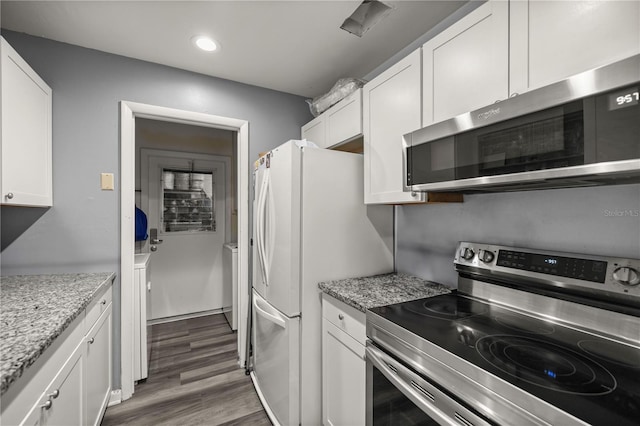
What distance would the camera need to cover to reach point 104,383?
1782 mm

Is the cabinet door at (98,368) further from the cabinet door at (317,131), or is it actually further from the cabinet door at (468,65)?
the cabinet door at (468,65)

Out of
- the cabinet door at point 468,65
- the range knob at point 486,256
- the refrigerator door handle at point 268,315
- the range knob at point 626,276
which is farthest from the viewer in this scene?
the refrigerator door handle at point 268,315

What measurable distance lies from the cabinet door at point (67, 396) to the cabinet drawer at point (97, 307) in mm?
Answer: 157

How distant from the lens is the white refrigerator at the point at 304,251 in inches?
64.6

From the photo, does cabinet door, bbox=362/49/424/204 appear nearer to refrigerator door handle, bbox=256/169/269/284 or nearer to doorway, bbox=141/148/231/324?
refrigerator door handle, bbox=256/169/269/284

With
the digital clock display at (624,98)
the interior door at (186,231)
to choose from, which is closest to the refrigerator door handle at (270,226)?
the digital clock display at (624,98)

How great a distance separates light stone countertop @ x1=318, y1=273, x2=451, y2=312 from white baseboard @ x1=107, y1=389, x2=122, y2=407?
5.61 ft

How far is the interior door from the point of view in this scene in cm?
339

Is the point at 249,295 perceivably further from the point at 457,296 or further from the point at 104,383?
the point at 457,296

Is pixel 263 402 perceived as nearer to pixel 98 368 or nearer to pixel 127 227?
pixel 98 368

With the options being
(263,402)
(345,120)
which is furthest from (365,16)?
(263,402)

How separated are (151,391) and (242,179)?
179 centimetres

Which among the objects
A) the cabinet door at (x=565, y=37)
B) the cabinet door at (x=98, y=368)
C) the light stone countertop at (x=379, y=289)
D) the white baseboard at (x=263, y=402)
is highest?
the cabinet door at (x=565, y=37)

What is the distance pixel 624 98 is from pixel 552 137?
171 millimetres
